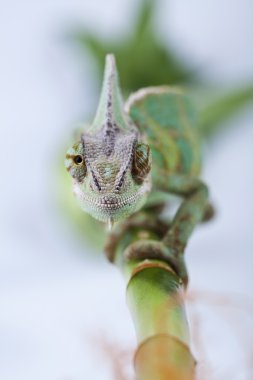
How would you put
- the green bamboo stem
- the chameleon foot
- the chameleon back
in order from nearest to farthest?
the green bamboo stem → the chameleon foot → the chameleon back

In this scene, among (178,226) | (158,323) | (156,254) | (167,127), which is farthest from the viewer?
(167,127)

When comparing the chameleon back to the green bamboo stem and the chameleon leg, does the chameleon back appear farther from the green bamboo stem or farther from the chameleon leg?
the green bamboo stem

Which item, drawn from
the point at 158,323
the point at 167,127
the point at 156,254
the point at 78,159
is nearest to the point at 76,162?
the point at 78,159

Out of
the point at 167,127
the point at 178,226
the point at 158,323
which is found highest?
the point at 167,127

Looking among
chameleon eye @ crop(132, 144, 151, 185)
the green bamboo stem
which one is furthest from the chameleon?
the green bamboo stem

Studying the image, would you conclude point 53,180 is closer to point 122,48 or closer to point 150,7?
point 122,48

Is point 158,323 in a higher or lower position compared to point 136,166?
lower

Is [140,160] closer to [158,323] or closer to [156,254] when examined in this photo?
[156,254]
